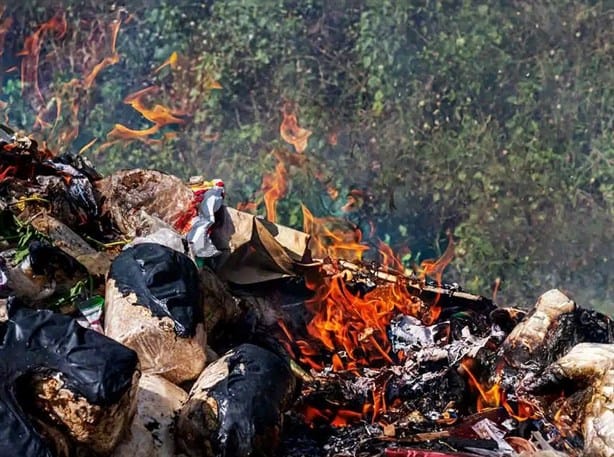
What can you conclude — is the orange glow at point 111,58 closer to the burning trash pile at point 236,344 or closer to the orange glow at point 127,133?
the orange glow at point 127,133

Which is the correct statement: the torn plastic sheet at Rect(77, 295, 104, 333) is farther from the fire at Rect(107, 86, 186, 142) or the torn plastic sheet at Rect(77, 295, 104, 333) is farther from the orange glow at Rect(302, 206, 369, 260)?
the fire at Rect(107, 86, 186, 142)

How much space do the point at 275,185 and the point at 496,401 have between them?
3532 mm

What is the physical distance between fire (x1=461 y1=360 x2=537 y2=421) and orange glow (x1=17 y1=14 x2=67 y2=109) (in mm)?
5400

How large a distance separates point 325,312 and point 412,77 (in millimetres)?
3179

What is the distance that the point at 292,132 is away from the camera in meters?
7.27

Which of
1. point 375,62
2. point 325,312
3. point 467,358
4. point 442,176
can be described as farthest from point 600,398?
point 375,62

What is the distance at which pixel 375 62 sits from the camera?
23.5 ft

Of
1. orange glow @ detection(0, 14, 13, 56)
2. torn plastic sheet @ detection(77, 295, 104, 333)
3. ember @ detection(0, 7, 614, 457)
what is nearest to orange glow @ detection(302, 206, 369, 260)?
ember @ detection(0, 7, 614, 457)

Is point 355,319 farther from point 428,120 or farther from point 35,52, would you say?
point 35,52

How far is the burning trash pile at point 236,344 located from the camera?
9.04ft

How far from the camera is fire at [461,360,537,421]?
372cm

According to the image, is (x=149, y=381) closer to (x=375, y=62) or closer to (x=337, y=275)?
(x=337, y=275)

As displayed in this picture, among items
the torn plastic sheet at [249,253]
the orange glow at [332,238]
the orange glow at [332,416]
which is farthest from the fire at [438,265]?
the orange glow at [332,416]

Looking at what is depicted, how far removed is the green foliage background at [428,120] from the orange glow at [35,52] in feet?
2.37
